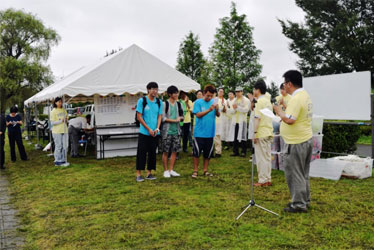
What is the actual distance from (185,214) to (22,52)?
40.1 m

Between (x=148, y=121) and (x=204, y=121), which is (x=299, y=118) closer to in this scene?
(x=204, y=121)

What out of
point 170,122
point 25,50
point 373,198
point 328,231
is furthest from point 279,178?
point 25,50

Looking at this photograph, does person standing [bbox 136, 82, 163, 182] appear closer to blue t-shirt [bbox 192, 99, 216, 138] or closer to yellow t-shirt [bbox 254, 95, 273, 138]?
blue t-shirt [bbox 192, 99, 216, 138]

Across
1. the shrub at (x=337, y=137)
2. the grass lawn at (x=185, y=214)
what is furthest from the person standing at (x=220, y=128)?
the shrub at (x=337, y=137)

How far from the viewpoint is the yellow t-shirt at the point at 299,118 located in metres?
4.66

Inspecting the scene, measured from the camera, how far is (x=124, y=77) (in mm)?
11008

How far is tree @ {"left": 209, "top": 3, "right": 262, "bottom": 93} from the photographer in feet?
113

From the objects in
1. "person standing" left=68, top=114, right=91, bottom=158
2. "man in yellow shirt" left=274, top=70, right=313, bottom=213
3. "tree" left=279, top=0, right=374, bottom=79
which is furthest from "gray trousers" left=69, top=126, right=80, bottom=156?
"tree" left=279, top=0, right=374, bottom=79

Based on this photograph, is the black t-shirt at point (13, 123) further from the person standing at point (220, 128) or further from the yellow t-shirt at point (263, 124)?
the yellow t-shirt at point (263, 124)

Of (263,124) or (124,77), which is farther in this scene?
(124,77)

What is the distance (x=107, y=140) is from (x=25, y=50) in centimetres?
3243

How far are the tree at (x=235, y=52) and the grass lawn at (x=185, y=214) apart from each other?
27337 mm

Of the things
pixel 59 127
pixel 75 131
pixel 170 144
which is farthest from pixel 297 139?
pixel 75 131

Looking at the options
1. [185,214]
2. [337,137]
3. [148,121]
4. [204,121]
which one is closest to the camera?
[185,214]
